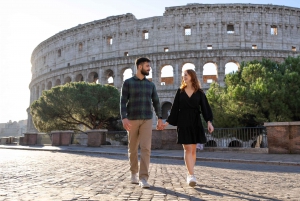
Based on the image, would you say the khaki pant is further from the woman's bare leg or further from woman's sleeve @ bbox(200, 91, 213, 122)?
woman's sleeve @ bbox(200, 91, 213, 122)

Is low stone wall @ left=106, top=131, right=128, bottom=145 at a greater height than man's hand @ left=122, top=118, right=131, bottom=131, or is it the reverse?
man's hand @ left=122, top=118, right=131, bottom=131

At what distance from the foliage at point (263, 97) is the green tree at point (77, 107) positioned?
1121cm

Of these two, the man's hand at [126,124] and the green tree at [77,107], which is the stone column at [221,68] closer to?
the green tree at [77,107]

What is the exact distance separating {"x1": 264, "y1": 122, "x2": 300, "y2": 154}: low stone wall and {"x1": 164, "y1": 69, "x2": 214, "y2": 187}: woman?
9.13 meters

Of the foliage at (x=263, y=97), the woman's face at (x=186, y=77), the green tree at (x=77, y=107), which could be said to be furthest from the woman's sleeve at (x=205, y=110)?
the green tree at (x=77, y=107)

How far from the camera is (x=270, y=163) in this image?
9.70 meters

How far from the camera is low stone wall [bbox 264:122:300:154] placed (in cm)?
1283

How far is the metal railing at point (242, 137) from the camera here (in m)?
15.6

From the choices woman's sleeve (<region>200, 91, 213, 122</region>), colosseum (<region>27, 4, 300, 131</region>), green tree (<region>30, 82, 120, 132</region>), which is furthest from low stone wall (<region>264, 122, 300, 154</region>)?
colosseum (<region>27, 4, 300, 131</region>)

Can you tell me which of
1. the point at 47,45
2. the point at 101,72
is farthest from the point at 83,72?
the point at 47,45

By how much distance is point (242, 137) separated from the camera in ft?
52.6

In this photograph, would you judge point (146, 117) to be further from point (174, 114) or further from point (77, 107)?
point (77, 107)

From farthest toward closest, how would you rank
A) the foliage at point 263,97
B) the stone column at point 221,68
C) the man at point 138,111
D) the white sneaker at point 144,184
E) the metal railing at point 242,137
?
1. the stone column at point 221,68
2. the foliage at point 263,97
3. the metal railing at point 242,137
4. the man at point 138,111
5. the white sneaker at point 144,184

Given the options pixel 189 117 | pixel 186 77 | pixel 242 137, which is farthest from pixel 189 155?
pixel 242 137
